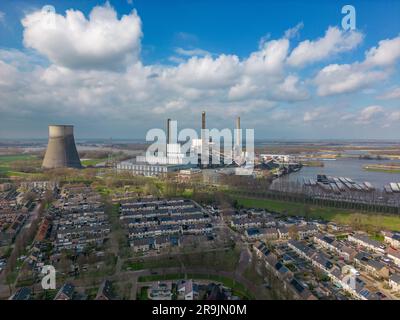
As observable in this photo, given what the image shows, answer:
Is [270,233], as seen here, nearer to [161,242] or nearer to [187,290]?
[161,242]

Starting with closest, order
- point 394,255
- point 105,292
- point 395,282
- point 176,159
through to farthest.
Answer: point 105,292, point 395,282, point 394,255, point 176,159

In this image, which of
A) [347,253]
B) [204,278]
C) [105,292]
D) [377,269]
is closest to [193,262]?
[204,278]

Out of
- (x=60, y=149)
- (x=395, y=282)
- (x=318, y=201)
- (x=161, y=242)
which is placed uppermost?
(x=60, y=149)

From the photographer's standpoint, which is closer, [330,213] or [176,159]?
[330,213]

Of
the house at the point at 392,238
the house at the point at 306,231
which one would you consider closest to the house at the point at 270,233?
the house at the point at 306,231

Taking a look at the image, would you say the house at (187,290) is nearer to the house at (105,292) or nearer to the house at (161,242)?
the house at (105,292)

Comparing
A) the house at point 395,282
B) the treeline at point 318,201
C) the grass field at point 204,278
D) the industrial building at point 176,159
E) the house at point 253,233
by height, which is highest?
the industrial building at point 176,159
